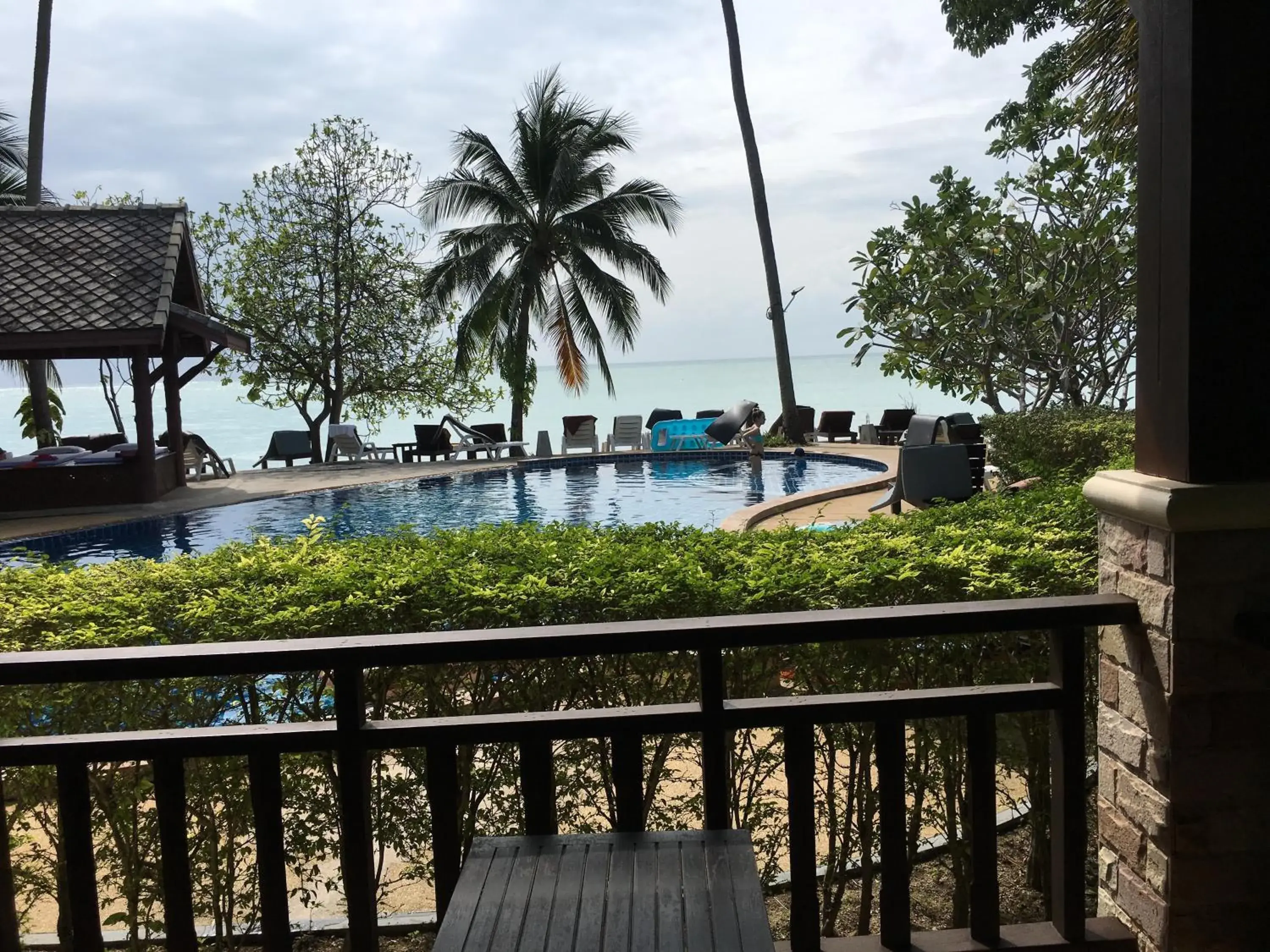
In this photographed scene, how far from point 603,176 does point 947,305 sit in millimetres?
16328

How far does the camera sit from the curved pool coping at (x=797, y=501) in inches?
429

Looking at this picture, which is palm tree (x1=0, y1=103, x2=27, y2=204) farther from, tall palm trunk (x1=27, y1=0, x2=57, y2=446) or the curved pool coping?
the curved pool coping

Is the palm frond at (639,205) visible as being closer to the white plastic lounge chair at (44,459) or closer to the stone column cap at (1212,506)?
the white plastic lounge chair at (44,459)

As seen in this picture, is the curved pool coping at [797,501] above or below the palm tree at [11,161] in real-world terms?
below

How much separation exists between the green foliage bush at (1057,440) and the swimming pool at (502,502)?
3.52 metres

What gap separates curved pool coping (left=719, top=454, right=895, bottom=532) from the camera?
1091 centimetres

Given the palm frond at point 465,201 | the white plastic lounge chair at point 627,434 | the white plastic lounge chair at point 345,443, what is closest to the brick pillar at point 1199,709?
the white plastic lounge chair at point 345,443

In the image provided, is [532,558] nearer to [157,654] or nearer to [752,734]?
[752,734]

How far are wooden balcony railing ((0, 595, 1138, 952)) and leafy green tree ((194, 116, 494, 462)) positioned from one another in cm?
2229

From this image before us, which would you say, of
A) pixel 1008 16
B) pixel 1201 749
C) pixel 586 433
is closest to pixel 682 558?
pixel 1201 749

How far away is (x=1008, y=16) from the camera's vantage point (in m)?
16.8

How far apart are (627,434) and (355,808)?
903 inches

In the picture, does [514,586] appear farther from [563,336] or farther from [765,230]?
[563,336]

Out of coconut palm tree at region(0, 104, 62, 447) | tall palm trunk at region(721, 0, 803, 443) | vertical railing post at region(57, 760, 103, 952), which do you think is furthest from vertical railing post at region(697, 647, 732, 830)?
coconut palm tree at region(0, 104, 62, 447)
